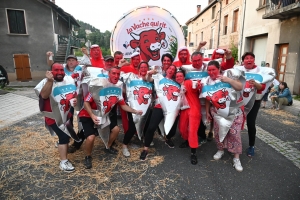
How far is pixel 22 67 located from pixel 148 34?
13842 millimetres

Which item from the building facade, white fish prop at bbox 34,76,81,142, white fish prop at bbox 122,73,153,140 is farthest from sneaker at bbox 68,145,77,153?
the building facade

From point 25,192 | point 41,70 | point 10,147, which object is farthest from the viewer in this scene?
point 41,70

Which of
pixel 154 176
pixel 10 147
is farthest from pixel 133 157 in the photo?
pixel 10 147

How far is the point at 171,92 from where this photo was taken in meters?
3.32

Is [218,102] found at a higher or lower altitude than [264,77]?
lower

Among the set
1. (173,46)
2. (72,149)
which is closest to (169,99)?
(173,46)

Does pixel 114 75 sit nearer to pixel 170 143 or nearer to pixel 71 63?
pixel 71 63

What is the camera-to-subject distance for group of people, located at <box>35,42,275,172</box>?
296 centimetres

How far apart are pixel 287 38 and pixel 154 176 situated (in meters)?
9.39

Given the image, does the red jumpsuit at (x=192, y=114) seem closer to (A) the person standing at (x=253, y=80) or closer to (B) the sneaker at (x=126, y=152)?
(A) the person standing at (x=253, y=80)

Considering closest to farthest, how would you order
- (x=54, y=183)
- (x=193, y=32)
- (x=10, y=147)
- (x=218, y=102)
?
(x=54, y=183)
(x=218, y=102)
(x=10, y=147)
(x=193, y=32)

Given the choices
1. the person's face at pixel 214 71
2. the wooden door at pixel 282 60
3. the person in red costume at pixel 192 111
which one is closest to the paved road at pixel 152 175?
the person in red costume at pixel 192 111

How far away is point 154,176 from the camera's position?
9.62 feet

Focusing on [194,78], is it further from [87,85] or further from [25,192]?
[25,192]
